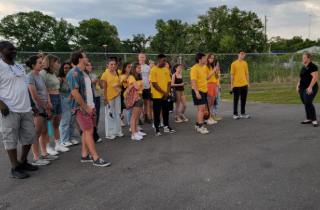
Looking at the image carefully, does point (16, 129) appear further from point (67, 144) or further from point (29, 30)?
point (29, 30)

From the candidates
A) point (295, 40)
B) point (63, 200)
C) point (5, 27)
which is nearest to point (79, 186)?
point (63, 200)

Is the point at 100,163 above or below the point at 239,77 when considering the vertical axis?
below

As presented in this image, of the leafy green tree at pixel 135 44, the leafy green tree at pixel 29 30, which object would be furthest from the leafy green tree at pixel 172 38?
the leafy green tree at pixel 29 30

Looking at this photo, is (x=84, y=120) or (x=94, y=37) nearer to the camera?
(x=84, y=120)

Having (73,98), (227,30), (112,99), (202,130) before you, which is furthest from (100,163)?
(227,30)

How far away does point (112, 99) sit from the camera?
592 cm

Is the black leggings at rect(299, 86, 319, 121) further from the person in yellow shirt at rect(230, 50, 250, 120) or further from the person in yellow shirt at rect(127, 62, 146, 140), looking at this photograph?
the person in yellow shirt at rect(127, 62, 146, 140)

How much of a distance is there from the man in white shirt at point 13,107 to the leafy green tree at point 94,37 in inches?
2824

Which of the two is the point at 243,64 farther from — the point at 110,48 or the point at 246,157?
the point at 110,48

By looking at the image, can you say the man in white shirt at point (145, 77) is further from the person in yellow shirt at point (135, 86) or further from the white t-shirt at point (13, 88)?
the white t-shirt at point (13, 88)

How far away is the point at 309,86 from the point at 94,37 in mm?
75009

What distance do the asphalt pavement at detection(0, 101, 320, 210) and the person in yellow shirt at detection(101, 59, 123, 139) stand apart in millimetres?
390

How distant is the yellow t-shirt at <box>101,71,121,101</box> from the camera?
5.77 m

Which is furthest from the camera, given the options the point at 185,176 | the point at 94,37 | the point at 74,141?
the point at 94,37
